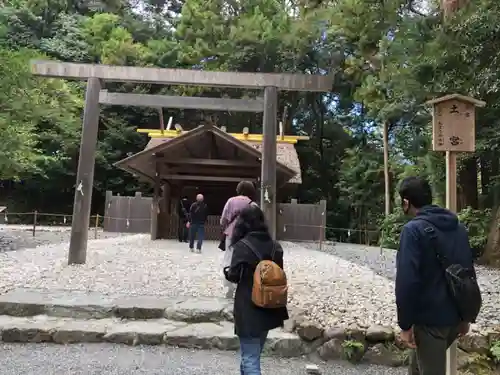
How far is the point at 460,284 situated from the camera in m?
2.13

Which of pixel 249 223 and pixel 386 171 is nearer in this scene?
pixel 249 223

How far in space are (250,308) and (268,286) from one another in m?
0.19

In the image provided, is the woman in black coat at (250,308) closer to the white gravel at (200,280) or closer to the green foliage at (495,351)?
the white gravel at (200,280)

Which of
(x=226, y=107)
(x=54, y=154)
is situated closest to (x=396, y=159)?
(x=226, y=107)

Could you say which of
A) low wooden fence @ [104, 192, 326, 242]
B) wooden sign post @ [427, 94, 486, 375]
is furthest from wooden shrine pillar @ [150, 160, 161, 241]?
wooden sign post @ [427, 94, 486, 375]

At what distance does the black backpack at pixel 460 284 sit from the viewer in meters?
2.13

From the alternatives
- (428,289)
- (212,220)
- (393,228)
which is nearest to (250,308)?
(428,289)

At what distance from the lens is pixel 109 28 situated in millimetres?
30094

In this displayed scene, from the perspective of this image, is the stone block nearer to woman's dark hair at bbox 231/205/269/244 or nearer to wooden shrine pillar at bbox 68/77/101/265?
woman's dark hair at bbox 231/205/269/244

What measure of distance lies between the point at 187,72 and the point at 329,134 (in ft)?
75.6

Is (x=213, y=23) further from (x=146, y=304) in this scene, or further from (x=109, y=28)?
(x=146, y=304)

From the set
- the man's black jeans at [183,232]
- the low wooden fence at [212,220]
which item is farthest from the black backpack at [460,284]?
the low wooden fence at [212,220]

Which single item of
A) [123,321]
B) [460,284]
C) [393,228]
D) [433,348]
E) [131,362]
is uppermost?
[393,228]

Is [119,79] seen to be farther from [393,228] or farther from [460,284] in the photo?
[393,228]
